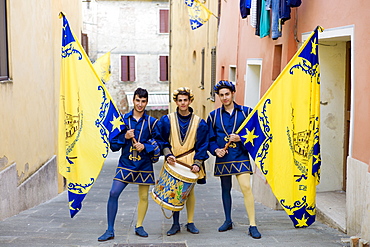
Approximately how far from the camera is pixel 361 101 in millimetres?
5832

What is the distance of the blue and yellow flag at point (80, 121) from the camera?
20.3ft

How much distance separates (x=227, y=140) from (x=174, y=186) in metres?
0.81

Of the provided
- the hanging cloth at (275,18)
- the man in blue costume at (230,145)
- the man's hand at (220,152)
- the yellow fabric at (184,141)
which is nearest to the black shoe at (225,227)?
the man in blue costume at (230,145)

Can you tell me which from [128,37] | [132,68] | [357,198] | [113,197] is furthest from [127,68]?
[357,198]

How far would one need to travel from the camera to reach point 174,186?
5.93 metres

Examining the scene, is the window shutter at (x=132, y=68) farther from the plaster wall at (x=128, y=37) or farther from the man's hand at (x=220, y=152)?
the man's hand at (x=220, y=152)

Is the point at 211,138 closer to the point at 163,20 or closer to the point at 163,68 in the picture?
the point at 163,20

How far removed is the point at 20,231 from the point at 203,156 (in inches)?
92.7

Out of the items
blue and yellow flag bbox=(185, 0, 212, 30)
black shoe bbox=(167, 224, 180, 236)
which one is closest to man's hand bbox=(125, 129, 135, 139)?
black shoe bbox=(167, 224, 180, 236)

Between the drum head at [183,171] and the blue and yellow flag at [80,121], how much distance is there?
73 cm

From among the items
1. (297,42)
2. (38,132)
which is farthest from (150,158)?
(38,132)

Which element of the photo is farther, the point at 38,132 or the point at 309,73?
the point at 38,132

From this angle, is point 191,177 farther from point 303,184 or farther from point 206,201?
point 206,201

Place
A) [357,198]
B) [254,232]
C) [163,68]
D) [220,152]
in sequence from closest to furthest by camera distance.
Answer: [357,198] < [254,232] < [220,152] < [163,68]
